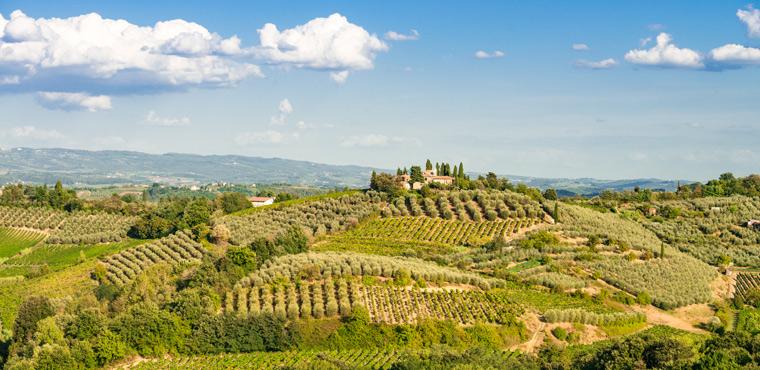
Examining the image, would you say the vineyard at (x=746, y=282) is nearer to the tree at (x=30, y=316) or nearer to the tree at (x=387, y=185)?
the tree at (x=387, y=185)

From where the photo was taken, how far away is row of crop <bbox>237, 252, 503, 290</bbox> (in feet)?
202

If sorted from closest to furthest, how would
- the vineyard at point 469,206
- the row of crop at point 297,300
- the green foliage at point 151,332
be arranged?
the green foliage at point 151,332
the row of crop at point 297,300
the vineyard at point 469,206

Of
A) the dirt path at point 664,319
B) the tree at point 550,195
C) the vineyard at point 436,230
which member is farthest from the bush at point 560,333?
the tree at point 550,195

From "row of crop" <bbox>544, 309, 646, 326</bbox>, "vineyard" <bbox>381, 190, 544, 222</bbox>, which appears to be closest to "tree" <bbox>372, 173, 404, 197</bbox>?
"vineyard" <bbox>381, 190, 544, 222</bbox>

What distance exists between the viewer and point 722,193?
412ft

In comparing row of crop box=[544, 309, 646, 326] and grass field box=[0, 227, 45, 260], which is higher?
row of crop box=[544, 309, 646, 326]

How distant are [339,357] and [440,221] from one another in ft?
139

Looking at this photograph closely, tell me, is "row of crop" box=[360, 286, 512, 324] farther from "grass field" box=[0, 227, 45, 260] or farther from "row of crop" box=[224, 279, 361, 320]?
"grass field" box=[0, 227, 45, 260]

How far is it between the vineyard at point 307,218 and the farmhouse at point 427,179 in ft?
32.9

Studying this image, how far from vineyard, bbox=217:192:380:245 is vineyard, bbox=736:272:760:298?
40606 millimetres

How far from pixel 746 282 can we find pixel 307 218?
4877cm

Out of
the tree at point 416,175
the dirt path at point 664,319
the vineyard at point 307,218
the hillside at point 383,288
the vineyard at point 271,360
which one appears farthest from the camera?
the tree at point 416,175

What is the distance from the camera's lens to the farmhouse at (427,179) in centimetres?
11044

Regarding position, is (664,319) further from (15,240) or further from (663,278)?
(15,240)
